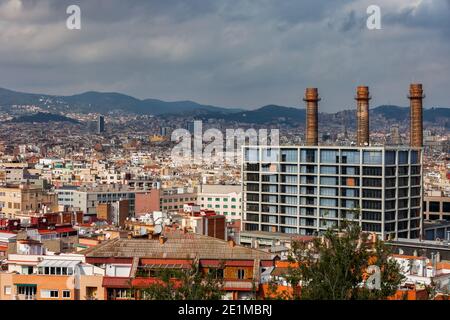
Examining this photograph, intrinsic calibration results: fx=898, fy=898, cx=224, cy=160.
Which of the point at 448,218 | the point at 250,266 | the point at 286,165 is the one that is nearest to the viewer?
the point at 250,266

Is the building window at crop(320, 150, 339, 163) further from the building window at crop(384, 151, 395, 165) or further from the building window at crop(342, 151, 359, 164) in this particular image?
the building window at crop(384, 151, 395, 165)

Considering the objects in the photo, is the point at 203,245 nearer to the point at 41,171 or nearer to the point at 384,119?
the point at 41,171

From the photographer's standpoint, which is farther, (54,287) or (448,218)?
(448,218)

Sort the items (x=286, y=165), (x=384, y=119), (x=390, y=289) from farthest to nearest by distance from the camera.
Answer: (x=384, y=119) → (x=286, y=165) → (x=390, y=289)

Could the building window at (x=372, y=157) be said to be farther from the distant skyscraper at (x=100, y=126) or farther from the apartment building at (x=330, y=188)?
the distant skyscraper at (x=100, y=126)
